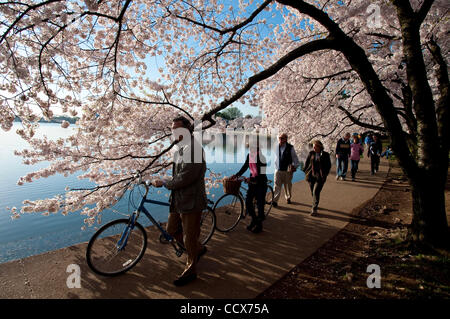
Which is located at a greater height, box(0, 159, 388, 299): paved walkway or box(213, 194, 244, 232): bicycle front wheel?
box(213, 194, 244, 232): bicycle front wheel

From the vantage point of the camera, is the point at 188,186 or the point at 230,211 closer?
the point at 188,186

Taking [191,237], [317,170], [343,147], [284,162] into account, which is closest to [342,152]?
[343,147]

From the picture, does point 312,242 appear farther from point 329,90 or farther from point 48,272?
point 329,90

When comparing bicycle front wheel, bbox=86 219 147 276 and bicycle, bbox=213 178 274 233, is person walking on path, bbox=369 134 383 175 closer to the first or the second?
bicycle, bbox=213 178 274 233

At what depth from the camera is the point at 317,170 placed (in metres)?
5.43

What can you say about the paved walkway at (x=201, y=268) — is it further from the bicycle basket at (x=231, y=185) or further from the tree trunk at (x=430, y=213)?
the tree trunk at (x=430, y=213)

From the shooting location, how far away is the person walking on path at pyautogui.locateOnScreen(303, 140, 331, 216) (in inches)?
208

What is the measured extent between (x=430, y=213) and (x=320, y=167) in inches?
86.4

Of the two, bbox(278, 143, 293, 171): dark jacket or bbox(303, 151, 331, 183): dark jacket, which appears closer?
bbox(303, 151, 331, 183): dark jacket

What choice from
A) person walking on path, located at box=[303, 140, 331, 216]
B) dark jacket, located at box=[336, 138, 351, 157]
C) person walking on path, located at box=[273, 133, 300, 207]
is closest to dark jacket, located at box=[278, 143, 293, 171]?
person walking on path, located at box=[273, 133, 300, 207]

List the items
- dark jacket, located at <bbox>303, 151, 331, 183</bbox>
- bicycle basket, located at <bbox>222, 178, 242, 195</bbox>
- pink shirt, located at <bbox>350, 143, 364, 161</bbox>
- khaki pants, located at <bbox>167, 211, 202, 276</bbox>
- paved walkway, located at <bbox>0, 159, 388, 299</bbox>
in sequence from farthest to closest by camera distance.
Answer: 1. pink shirt, located at <bbox>350, 143, 364, 161</bbox>
2. dark jacket, located at <bbox>303, 151, 331, 183</bbox>
3. bicycle basket, located at <bbox>222, 178, 242, 195</bbox>
4. khaki pants, located at <bbox>167, 211, 202, 276</bbox>
5. paved walkway, located at <bbox>0, 159, 388, 299</bbox>

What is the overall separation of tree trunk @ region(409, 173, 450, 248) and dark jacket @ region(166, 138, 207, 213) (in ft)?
11.0

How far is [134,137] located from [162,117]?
0.78 m

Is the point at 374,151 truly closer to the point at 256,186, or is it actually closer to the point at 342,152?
the point at 342,152
